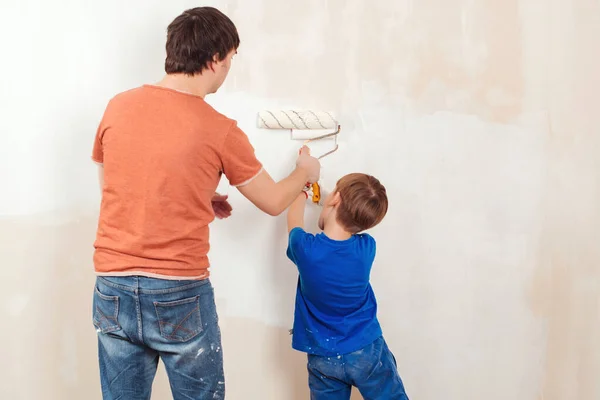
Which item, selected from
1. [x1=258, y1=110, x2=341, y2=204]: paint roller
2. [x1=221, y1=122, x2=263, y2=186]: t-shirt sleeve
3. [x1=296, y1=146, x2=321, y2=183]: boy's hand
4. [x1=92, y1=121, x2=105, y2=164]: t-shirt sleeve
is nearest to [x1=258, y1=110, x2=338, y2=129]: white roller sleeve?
[x1=258, y1=110, x2=341, y2=204]: paint roller

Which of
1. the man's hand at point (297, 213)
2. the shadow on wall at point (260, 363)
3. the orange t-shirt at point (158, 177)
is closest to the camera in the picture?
the orange t-shirt at point (158, 177)

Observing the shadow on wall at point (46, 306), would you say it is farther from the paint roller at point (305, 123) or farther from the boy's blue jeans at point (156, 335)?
the paint roller at point (305, 123)

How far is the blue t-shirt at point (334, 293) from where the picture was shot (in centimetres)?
147

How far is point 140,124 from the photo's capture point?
120 centimetres

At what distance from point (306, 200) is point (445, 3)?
0.67m

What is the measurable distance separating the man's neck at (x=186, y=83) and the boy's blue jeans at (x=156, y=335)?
388 mm

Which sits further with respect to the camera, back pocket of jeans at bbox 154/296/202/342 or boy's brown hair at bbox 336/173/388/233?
boy's brown hair at bbox 336/173/388/233

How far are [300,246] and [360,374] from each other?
34 cm

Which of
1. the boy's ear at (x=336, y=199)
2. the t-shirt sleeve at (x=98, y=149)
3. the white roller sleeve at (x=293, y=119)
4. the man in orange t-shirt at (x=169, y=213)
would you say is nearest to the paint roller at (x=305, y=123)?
the white roller sleeve at (x=293, y=119)

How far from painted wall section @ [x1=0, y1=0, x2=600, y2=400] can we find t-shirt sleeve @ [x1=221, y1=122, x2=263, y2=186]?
417 millimetres

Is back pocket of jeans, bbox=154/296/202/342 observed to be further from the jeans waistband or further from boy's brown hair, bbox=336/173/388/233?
boy's brown hair, bbox=336/173/388/233

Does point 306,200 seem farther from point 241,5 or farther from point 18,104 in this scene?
point 18,104

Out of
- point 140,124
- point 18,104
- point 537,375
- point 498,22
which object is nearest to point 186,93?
point 140,124

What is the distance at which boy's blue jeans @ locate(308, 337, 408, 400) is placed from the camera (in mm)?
1490
